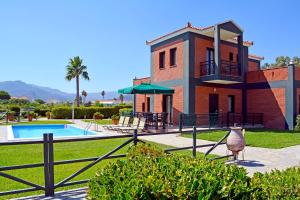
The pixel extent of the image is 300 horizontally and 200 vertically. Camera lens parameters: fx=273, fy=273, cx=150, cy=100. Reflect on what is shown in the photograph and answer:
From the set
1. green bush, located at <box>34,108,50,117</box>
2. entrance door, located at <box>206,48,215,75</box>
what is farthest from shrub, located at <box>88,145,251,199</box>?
green bush, located at <box>34,108,50,117</box>

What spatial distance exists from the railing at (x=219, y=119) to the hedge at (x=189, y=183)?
51.8 feet

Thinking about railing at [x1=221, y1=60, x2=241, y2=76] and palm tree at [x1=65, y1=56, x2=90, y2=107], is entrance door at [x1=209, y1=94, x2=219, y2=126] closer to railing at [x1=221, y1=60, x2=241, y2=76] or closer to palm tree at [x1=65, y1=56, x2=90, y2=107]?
railing at [x1=221, y1=60, x2=241, y2=76]

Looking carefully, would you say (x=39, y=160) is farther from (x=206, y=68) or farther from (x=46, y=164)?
(x=206, y=68)

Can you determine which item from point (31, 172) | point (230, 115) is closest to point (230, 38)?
point (230, 115)

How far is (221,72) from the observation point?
64.0 ft

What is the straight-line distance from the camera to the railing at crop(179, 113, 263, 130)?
19188 mm

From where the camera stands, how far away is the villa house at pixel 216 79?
19219 mm

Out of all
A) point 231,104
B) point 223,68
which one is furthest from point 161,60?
point 231,104

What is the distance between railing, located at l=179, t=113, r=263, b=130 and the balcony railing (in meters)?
3.07

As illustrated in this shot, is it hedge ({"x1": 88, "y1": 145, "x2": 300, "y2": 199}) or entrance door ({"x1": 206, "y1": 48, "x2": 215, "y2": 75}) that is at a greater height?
entrance door ({"x1": 206, "y1": 48, "x2": 215, "y2": 75})

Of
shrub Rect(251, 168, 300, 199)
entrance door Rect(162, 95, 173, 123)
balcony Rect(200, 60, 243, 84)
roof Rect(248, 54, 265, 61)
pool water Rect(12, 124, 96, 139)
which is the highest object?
roof Rect(248, 54, 265, 61)

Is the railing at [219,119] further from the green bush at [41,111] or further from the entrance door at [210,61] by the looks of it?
the green bush at [41,111]

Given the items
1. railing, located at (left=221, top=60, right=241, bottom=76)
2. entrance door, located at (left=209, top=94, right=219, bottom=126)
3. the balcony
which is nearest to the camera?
the balcony

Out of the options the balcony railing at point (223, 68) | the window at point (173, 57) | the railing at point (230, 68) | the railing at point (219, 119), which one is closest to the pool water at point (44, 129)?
the railing at point (219, 119)
